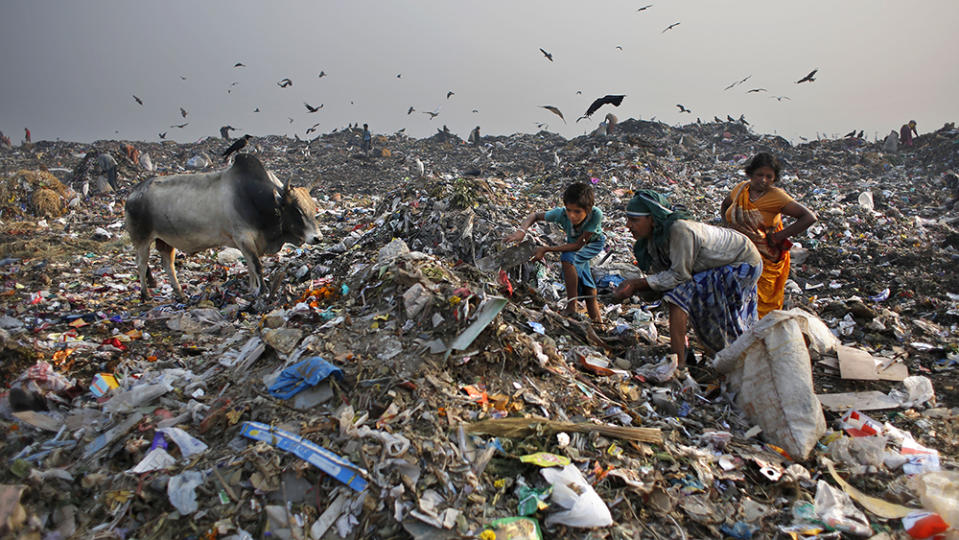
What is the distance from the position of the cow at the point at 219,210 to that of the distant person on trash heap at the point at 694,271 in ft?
14.2

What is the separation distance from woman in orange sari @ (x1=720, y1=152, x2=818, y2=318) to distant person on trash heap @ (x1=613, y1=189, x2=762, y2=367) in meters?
0.52

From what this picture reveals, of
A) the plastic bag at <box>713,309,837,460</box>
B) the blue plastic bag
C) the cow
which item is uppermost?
the cow

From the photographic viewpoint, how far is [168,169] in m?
16.4

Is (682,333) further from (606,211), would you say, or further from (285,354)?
(606,211)

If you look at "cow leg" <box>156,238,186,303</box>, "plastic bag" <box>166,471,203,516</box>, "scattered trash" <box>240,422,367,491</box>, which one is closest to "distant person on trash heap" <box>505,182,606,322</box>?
"scattered trash" <box>240,422,367,491</box>

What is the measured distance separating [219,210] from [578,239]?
13.9ft

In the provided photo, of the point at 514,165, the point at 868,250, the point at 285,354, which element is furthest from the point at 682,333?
the point at 514,165

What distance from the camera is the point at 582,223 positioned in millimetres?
4004

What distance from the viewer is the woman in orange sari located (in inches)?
139

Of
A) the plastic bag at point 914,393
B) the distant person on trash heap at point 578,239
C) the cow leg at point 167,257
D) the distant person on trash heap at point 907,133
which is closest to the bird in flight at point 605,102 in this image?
the distant person on trash heap at point 578,239

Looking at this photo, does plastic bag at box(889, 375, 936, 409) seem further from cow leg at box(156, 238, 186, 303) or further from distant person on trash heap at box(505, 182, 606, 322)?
cow leg at box(156, 238, 186, 303)

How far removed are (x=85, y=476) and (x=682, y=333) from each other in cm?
342

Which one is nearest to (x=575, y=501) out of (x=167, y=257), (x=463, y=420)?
(x=463, y=420)

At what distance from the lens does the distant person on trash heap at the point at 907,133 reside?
1723cm
